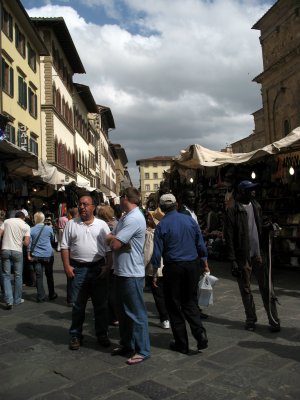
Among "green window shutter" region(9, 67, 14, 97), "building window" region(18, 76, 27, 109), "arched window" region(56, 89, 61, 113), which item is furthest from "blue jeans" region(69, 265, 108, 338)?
"arched window" region(56, 89, 61, 113)

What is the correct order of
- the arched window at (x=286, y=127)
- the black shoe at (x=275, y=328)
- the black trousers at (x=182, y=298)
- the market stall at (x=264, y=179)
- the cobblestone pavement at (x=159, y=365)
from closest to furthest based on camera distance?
1. the cobblestone pavement at (x=159, y=365)
2. the black trousers at (x=182, y=298)
3. the black shoe at (x=275, y=328)
4. the market stall at (x=264, y=179)
5. the arched window at (x=286, y=127)

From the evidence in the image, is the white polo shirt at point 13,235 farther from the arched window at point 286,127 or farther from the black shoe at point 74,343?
the arched window at point 286,127

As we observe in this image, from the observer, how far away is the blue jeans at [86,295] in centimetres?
509

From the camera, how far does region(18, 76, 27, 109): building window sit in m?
22.8

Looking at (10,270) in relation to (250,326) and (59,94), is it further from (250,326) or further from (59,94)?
(59,94)

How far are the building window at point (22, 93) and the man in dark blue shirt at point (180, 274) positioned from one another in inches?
778

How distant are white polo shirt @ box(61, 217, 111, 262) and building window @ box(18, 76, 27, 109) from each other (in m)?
19.0

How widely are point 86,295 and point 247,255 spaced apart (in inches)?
78.2

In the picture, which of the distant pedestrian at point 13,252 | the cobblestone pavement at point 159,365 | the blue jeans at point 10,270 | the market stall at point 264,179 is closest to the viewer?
the cobblestone pavement at point 159,365

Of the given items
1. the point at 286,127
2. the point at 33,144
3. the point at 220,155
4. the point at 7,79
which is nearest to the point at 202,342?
the point at 220,155

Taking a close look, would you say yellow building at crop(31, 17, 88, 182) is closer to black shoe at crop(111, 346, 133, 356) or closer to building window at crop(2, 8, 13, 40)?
building window at crop(2, 8, 13, 40)

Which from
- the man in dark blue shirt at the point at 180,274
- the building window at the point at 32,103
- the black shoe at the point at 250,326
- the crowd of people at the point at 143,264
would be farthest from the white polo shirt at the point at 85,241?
the building window at the point at 32,103

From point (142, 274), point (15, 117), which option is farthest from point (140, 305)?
point (15, 117)

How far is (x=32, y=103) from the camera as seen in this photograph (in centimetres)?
2558
